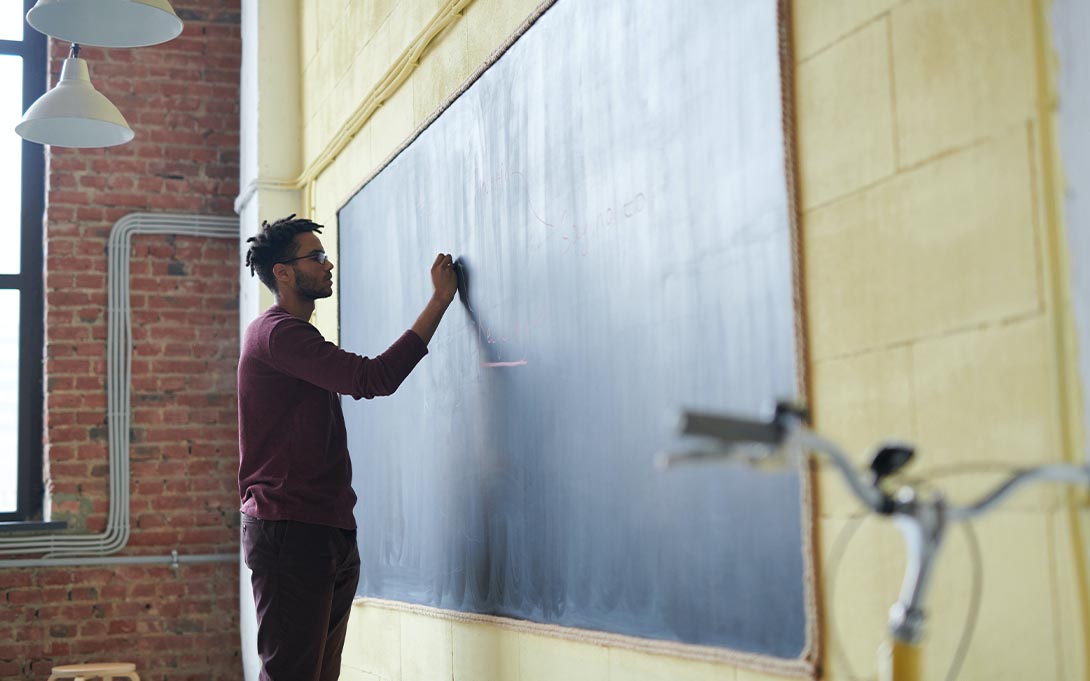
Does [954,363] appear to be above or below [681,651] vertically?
above

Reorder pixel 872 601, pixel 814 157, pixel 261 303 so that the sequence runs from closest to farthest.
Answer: pixel 872 601 < pixel 814 157 < pixel 261 303

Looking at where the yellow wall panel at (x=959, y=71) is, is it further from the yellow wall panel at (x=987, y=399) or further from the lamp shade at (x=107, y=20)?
the lamp shade at (x=107, y=20)

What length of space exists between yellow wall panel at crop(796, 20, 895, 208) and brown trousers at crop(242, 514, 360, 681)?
5.49ft

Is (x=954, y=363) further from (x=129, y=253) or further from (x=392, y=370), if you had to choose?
(x=129, y=253)

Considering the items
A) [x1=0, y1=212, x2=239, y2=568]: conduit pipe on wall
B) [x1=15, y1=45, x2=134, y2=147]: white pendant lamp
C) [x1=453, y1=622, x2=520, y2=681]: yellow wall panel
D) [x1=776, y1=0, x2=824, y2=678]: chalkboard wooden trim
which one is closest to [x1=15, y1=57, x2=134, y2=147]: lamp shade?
[x1=15, y1=45, x2=134, y2=147]: white pendant lamp

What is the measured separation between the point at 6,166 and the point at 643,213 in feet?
15.9

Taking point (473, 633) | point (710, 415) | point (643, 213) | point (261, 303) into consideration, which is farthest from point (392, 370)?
point (261, 303)

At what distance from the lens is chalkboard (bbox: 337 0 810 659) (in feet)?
5.81

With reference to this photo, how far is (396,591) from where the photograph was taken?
349cm

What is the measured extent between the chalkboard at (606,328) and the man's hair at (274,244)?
1.07 feet

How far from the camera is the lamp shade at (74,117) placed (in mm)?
4281

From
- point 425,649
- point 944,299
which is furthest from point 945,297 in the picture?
point 425,649

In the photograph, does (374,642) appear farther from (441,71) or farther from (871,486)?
(871,486)

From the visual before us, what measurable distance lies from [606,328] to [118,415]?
4.04 metres
